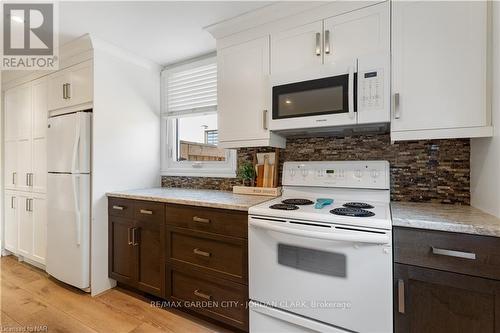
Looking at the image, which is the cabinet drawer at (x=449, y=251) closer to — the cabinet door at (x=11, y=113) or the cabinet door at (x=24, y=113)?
the cabinet door at (x=24, y=113)

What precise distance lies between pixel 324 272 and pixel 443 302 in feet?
1.71

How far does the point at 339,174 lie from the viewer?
5.90ft

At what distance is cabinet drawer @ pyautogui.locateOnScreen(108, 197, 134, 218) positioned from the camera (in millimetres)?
2150

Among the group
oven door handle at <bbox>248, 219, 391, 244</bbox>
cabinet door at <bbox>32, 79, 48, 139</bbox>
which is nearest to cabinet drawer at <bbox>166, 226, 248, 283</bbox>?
oven door handle at <bbox>248, 219, 391, 244</bbox>

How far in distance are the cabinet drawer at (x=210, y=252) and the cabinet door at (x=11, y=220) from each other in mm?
2419

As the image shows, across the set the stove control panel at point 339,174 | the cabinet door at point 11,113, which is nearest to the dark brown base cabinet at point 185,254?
the stove control panel at point 339,174

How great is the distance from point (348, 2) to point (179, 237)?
196cm

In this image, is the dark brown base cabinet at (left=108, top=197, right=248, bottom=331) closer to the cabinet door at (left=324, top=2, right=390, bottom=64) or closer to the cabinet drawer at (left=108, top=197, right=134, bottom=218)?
the cabinet drawer at (left=108, top=197, right=134, bottom=218)

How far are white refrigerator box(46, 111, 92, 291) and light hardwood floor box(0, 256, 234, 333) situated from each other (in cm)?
16

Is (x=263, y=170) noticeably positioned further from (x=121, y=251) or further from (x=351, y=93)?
(x=121, y=251)

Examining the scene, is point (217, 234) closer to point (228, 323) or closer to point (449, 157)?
point (228, 323)

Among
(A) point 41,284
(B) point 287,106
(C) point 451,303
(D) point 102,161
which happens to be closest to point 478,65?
(B) point 287,106

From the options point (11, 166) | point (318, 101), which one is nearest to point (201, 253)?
point (318, 101)

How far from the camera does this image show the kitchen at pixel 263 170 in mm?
1224
